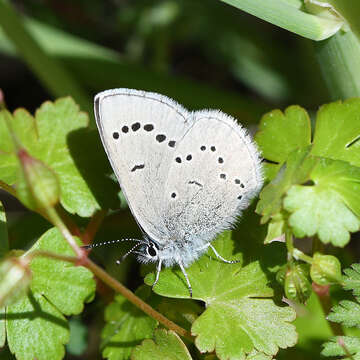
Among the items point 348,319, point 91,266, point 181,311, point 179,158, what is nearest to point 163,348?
point 181,311

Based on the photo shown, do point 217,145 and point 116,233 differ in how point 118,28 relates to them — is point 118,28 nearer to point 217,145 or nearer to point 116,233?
point 116,233

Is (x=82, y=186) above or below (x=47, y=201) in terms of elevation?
below

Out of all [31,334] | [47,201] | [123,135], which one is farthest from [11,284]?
[123,135]

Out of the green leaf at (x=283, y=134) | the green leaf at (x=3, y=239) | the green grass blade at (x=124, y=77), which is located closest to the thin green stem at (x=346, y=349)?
the green leaf at (x=283, y=134)

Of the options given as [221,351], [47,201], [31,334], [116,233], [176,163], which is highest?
[47,201]

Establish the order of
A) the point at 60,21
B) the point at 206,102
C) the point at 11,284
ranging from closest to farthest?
the point at 11,284 → the point at 206,102 → the point at 60,21

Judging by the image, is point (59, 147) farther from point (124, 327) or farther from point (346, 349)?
point (346, 349)

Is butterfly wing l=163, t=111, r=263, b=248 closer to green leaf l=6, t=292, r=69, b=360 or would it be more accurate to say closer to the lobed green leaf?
the lobed green leaf
